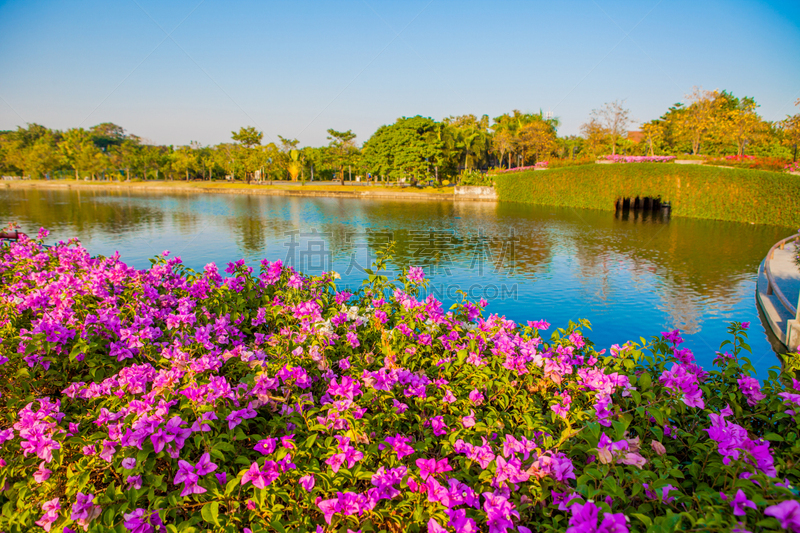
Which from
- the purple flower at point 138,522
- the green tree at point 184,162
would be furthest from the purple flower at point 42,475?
the green tree at point 184,162

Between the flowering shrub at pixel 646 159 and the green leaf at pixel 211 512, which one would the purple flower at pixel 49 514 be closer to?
the green leaf at pixel 211 512

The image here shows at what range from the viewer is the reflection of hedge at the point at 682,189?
2170cm

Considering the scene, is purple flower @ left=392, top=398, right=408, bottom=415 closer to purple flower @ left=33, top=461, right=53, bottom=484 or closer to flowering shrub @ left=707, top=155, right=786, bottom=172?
purple flower @ left=33, top=461, right=53, bottom=484

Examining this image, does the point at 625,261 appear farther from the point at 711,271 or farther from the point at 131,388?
the point at 131,388

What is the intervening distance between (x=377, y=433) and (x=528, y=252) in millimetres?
14736

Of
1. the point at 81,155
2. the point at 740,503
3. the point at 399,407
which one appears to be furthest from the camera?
the point at 81,155

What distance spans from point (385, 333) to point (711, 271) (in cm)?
1358

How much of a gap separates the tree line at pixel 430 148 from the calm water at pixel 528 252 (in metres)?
16.7

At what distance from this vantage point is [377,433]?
7.55ft

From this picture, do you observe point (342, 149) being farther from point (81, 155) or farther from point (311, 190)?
point (81, 155)

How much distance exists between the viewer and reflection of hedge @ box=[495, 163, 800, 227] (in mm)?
21703

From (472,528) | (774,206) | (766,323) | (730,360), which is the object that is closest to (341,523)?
(472,528)

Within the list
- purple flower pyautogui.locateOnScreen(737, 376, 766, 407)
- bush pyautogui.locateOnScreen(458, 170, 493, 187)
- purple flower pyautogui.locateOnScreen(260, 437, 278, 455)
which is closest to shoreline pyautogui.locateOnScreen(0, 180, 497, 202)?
bush pyautogui.locateOnScreen(458, 170, 493, 187)

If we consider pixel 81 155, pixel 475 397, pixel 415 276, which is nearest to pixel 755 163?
pixel 415 276
